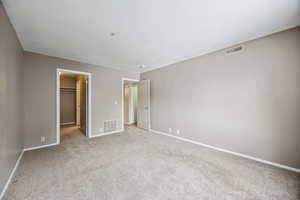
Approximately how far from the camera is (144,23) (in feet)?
6.44

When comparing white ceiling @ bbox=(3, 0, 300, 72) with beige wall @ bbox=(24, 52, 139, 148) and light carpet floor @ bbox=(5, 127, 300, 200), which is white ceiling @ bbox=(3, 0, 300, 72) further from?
light carpet floor @ bbox=(5, 127, 300, 200)

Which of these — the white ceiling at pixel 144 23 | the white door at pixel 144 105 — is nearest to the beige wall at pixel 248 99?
the white ceiling at pixel 144 23

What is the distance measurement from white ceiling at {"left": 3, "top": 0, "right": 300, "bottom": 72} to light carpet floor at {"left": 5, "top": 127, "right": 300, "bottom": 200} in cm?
247

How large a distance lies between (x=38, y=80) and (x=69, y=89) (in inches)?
131

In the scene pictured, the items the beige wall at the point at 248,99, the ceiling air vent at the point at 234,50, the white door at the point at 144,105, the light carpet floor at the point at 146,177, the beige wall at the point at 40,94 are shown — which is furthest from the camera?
the white door at the point at 144,105

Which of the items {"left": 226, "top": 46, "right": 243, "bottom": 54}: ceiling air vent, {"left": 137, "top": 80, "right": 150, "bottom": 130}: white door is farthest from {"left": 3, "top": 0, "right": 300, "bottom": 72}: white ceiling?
{"left": 137, "top": 80, "right": 150, "bottom": 130}: white door

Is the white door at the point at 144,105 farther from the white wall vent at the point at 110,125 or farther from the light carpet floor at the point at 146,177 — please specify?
the light carpet floor at the point at 146,177

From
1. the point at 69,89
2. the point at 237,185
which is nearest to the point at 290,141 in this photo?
the point at 237,185

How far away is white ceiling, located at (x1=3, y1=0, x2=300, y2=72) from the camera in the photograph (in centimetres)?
159

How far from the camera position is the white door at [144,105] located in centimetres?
482

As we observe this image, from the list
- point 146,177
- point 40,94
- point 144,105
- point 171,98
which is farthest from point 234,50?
point 40,94

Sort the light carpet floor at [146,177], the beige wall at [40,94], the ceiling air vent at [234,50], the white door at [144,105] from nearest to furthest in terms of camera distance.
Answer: the light carpet floor at [146,177] < the ceiling air vent at [234,50] < the beige wall at [40,94] < the white door at [144,105]

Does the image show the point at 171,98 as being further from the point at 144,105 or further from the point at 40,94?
the point at 40,94

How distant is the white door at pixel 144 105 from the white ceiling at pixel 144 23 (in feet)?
6.74
